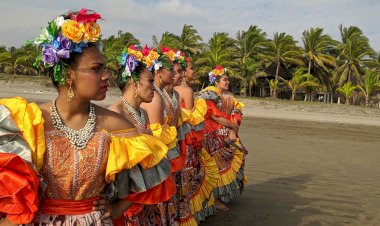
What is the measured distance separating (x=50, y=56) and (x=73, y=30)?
0.59 ft

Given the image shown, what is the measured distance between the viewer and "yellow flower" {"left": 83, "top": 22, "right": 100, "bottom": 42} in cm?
236

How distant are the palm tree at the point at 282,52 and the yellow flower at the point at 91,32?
1555 inches

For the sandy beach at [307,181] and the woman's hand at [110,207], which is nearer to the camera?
the woman's hand at [110,207]

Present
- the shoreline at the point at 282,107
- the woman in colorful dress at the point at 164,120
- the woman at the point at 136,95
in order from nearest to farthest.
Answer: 1. the woman at the point at 136,95
2. the woman in colorful dress at the point at 164,120
3. the shoreline at the point at 282,107

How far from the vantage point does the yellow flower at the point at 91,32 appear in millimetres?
2363

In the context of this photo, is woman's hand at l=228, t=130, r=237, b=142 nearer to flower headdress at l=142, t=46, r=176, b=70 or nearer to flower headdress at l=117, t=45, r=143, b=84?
flower headdress at l=142, t=46, r=176, b=70

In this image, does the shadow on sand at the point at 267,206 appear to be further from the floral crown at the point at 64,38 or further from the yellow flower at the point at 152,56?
the floral crown at the point at 64,38

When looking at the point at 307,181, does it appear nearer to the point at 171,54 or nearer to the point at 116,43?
the point at 171,54

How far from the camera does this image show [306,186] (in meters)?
8.41

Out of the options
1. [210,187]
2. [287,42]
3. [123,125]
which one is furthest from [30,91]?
[123,125]

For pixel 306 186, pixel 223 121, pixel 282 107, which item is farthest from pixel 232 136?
pixel 282 107

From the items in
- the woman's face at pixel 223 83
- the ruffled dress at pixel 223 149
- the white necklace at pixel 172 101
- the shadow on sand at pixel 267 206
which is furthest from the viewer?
the woman's face at pixel 223 83

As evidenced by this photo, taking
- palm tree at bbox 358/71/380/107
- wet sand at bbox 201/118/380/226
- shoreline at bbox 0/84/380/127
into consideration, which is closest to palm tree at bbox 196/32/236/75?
shoreline at bbox 0/84/380/127

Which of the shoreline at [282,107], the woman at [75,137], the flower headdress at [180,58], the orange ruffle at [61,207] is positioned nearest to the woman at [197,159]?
the flower headdress at [180,58]
